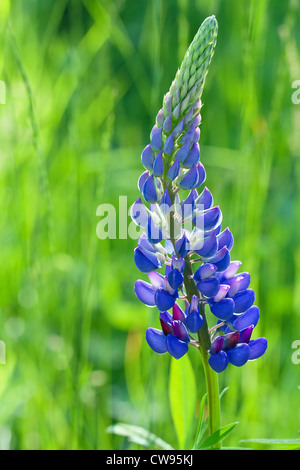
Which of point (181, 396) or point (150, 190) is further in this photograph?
point (181, 396)

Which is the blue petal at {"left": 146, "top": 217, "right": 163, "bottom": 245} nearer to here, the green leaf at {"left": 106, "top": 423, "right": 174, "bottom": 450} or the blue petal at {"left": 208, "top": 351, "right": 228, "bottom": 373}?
the blue petal at {"left": 208, "top": 351, "right": 228, "bottom": 373}

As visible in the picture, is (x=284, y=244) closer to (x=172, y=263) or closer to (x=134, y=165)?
(x=134, y=165)

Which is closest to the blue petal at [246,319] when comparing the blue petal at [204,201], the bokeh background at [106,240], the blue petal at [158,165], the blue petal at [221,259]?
the blue petal at [221,259]

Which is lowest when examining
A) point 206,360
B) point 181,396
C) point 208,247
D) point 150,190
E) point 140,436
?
point 140,436

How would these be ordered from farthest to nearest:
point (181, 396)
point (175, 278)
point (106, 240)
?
point (106, 240), point (181, 396), point (175, 278)

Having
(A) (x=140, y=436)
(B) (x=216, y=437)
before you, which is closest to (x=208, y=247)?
(B) (x=216, y=437)

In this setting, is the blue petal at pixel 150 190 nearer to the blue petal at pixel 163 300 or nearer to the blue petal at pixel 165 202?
the blue petal at pixel 165 202

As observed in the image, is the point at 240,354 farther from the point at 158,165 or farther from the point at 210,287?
the point at 158,165
